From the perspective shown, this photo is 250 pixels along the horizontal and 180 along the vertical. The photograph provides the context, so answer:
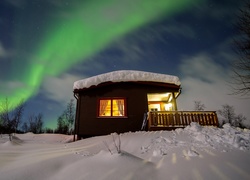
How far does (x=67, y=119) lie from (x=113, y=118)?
1073 inches

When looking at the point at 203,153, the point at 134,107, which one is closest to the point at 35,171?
the point at 203,153

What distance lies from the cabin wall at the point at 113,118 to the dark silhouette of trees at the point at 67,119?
25.0 metres

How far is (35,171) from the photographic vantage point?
3.06m

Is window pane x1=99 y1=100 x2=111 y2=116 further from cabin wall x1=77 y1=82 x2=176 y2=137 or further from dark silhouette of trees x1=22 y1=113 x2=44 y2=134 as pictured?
dark silhouette of trees x1=22 y1=113 x2=44 y2=134

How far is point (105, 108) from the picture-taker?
35.6 ft

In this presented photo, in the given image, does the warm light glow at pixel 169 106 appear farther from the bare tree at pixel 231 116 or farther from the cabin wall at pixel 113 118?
the bare tree at pixel 231 116

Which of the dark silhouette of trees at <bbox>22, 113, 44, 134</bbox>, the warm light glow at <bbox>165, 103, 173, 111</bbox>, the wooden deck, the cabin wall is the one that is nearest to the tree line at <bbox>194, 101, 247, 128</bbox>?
the warm light glow at <bbox>165, 103, 173, 111</bbox>

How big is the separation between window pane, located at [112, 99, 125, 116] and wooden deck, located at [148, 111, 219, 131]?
2.35 metres

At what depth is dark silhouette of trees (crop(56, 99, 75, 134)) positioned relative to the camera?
3371 centimetres

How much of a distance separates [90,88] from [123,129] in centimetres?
385

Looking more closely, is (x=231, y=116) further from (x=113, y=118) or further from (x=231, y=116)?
(x=113, y=118)

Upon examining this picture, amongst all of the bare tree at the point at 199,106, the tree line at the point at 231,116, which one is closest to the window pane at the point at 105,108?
the bare tree at the point at 199,106

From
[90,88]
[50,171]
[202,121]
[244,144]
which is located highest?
[90,88]

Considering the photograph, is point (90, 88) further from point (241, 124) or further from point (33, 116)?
point (241, 124)
